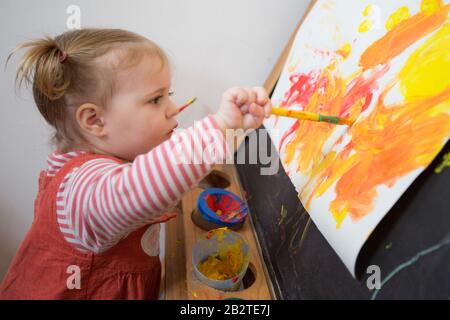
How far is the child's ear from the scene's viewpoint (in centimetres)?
61

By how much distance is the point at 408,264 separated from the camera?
385mm

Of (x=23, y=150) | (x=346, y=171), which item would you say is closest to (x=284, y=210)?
(x=346, y=171)

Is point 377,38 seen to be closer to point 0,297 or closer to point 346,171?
point 346,171

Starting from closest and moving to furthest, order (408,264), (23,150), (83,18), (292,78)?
(408,264) < (292,78) < (83,18) < (23,150)

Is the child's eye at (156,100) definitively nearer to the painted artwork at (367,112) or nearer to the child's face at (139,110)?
the child's face at (139,110)

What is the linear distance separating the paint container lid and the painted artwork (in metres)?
0.17

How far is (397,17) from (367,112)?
0.59 ft

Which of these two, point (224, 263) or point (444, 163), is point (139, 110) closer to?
point (224, 263)

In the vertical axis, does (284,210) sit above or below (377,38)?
below

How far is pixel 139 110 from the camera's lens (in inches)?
24.7

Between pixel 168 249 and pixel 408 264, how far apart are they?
46 cm

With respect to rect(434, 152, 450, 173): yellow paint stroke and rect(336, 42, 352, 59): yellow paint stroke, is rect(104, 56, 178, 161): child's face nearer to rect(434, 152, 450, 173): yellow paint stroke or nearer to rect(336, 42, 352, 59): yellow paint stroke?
rect(336, 42, 352, 59): yellow paint stroke

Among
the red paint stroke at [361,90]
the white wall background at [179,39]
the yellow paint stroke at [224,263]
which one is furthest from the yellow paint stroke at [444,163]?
the white wall background at [179,39]

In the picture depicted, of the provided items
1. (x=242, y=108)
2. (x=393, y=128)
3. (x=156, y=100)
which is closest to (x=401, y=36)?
(x=393, y=128)
